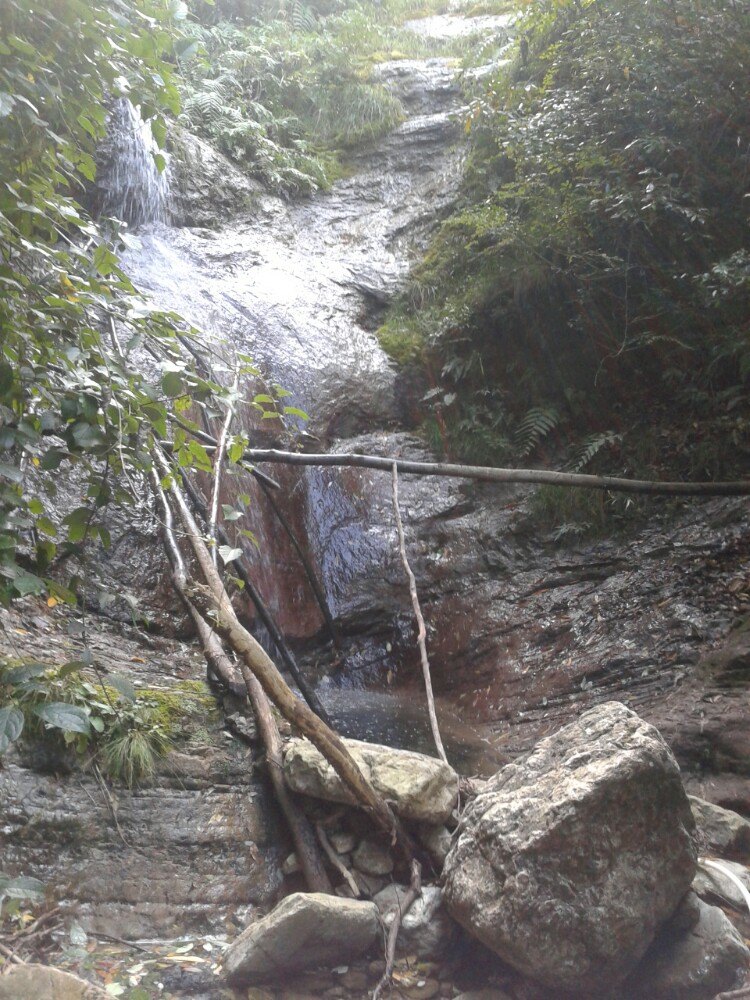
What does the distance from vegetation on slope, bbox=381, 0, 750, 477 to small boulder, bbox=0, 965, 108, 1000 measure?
515cm

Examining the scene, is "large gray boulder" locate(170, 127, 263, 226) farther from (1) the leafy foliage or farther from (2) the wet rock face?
(2) the wet rock face

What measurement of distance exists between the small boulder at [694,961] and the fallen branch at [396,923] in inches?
30.0

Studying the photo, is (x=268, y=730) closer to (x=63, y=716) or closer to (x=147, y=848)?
(x=147, y=848)

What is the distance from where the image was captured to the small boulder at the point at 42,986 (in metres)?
1.99

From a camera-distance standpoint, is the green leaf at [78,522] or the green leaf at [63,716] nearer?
the green leaf at [63,716]

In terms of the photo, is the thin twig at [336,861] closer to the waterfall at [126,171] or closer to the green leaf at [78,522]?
the green leaf at [78,522]

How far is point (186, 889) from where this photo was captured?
9.92 ft

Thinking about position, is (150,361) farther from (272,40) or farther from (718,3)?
(272,40)

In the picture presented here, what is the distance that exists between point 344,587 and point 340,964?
152 inches

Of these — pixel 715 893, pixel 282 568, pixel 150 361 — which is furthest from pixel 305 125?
pixel 715 893

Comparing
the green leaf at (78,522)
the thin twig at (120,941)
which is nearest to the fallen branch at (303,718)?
the green leaf at (78,522)

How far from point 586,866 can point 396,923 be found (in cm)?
78

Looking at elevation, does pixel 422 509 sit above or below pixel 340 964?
above

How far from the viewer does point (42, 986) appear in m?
2.01
